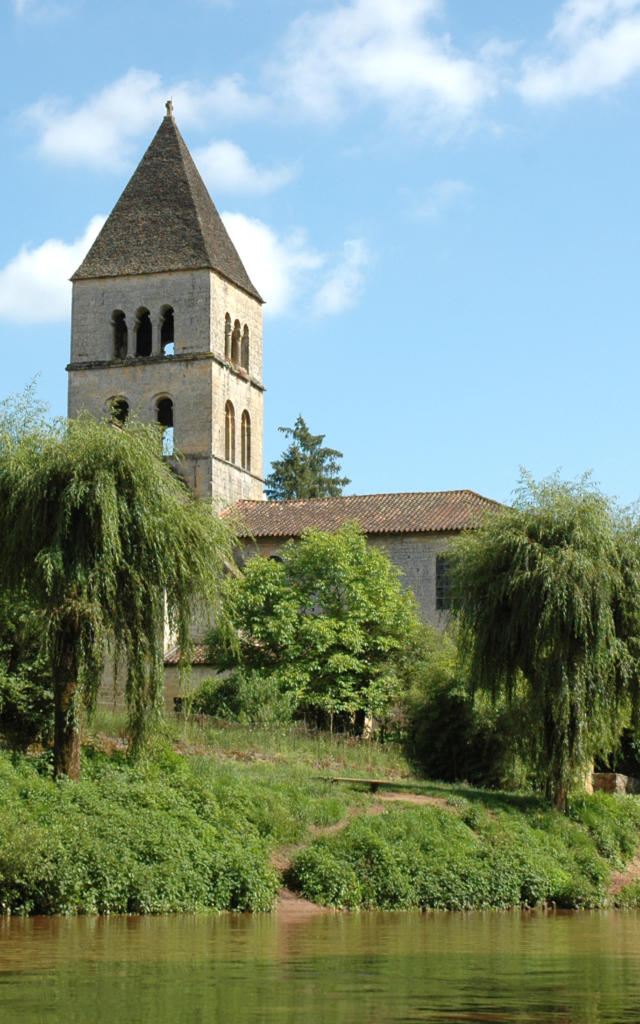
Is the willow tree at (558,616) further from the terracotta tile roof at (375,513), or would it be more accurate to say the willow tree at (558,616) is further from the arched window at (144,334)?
the arched window at (144,334)

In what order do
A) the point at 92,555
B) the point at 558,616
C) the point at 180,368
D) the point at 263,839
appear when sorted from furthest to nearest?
the point at 180,368, the point at 558,616, the point at 92,555, the point at 263,839

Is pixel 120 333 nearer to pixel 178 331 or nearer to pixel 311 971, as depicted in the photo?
pixel 178 331


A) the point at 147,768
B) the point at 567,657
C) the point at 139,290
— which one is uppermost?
the point at 139,290

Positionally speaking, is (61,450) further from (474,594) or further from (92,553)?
(474,594)

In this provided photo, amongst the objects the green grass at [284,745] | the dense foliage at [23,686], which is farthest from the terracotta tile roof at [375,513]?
the dense foliage at [23,686]

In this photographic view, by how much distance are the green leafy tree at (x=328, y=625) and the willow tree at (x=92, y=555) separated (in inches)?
725

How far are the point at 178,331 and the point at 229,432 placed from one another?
16.2 ft

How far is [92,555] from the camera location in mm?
24172

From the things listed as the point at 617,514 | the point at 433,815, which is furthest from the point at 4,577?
the point at 617,514

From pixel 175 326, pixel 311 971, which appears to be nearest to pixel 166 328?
pixel 175 326

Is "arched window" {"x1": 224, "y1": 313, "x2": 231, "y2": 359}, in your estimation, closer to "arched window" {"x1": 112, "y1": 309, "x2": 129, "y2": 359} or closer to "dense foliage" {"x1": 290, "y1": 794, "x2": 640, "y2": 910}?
"arched window" {"x1": 112, "y1": 309, "x2": 129, "y2": 359}

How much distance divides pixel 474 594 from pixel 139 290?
113ft

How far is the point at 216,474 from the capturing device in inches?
2362

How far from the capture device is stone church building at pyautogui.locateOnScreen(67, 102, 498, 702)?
198 feet
